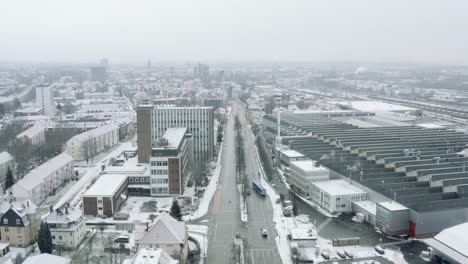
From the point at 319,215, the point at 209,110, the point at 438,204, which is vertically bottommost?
the point at 319,215

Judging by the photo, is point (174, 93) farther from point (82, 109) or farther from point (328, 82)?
point (328, 82)

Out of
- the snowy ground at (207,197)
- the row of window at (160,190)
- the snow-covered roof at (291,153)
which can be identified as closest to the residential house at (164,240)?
the snowy ground at (207,197)

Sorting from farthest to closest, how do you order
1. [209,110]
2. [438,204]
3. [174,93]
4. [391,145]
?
[174,93] < [209,110] < [391,145] < [438,204]

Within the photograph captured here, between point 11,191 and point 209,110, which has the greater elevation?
point 209,110

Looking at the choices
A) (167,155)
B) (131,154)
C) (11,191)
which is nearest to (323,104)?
(131,154)

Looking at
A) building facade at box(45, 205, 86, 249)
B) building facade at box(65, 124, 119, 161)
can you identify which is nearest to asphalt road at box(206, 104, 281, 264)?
building facade at box(45, 205, 86, 249)

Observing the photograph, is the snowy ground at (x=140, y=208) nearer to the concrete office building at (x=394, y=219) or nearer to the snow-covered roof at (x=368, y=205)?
the snow-covered roof at (x=368, y=205)
